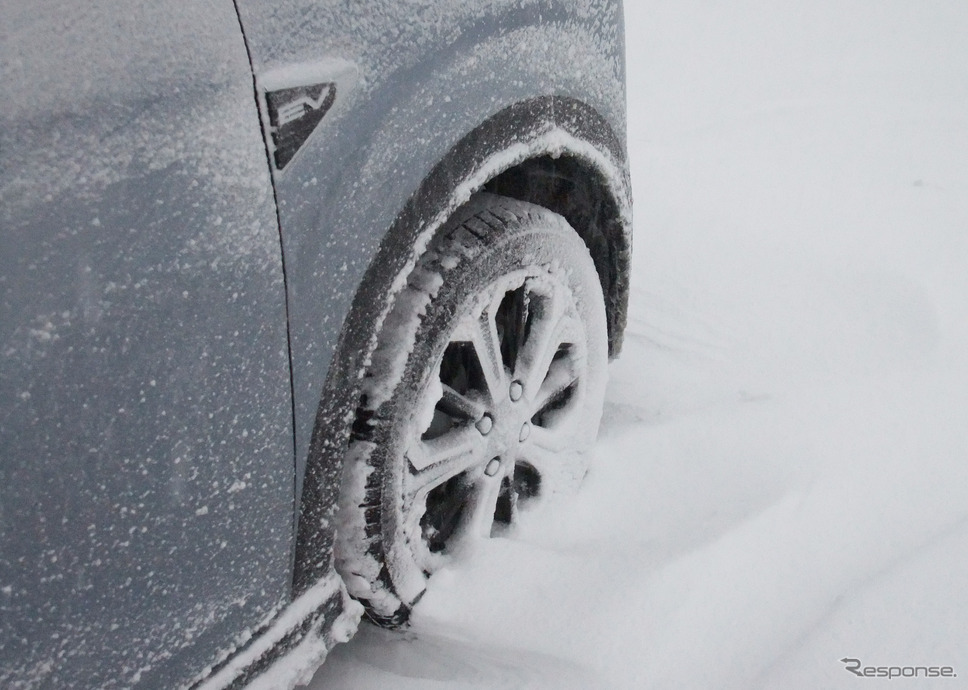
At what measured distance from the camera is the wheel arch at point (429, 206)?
3.66 feet

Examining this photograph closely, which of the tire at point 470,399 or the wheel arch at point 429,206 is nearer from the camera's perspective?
the wheel arch at point 429,206

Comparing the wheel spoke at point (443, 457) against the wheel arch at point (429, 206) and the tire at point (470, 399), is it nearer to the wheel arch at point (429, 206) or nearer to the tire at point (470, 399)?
the tire at point (470, 399)

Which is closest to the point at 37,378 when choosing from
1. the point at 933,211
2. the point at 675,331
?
the point at 675,331

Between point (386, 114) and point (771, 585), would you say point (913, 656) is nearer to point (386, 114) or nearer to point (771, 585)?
point (771, 585)

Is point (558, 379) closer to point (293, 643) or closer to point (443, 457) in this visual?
point (443, 457)

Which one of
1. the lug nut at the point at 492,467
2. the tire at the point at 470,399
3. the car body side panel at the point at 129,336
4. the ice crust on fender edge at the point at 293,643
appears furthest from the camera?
the lug nut at the point at 492,467

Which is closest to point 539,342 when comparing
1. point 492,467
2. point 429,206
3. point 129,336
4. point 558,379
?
point 558,379

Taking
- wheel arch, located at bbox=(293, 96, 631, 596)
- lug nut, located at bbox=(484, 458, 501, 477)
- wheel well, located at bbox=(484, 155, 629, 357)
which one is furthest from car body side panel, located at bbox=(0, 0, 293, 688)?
wheel well, located at bbox=(484, 155, 629, 357)

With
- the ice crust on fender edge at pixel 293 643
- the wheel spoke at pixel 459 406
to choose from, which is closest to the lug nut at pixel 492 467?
the wheel spoke at pixel 459 406

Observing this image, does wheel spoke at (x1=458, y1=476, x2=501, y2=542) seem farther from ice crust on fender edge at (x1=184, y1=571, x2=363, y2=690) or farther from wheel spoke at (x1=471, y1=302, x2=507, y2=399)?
ice crust on fender edge at (x1=184, y1=571, x2=363, y2=690)

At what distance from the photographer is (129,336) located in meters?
0.83

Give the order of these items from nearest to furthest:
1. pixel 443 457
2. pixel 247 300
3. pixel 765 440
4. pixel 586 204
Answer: pixel 247 300
pixel 443 457
pixel 586 204
pixel 765 440

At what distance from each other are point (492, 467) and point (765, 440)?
0.89 metres

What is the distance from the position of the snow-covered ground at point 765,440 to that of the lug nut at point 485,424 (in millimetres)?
264
